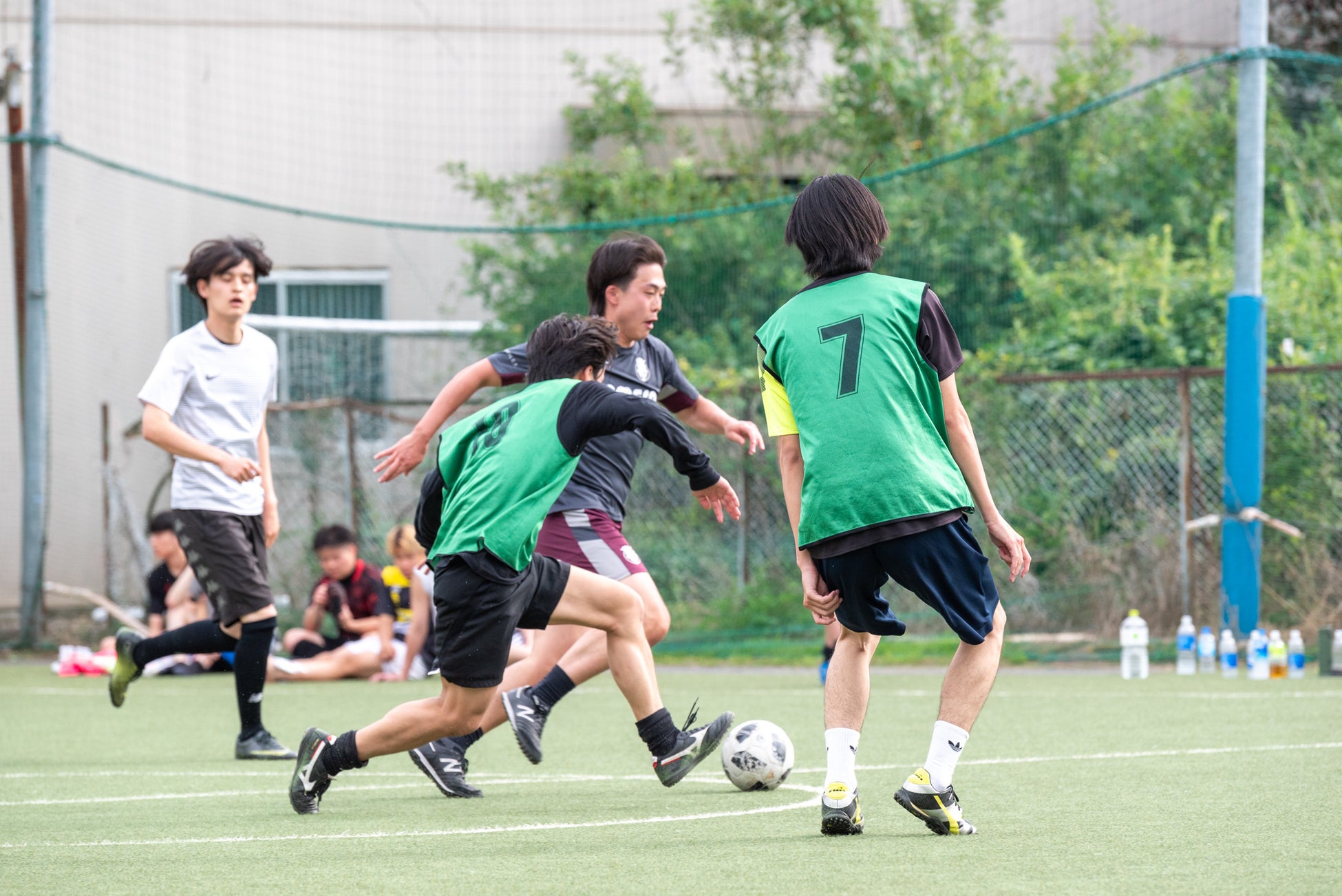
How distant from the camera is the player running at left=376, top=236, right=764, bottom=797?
5543 millimetres

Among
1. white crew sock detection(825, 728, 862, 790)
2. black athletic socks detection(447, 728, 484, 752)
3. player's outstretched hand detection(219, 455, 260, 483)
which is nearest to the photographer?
white crew sock detection(825, 728, 862, 790)

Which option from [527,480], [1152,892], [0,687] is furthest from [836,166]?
[1152,892]

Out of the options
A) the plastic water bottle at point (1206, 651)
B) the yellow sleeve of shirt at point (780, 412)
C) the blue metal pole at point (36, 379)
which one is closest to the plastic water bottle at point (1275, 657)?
the plastic water bottle at point (1206, 651)

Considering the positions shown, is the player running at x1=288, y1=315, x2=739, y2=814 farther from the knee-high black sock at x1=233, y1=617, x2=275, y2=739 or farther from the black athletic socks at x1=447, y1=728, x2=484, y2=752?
the knee-high black sock at x1=233, y1=617, x2=275, y2=739

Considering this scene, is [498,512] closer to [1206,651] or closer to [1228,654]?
[1206,651]

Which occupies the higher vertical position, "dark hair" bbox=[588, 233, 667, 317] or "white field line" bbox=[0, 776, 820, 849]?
"dark hair" bbox=[588, 233, 667, 317]

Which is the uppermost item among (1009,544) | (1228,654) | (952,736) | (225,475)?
(225,475)

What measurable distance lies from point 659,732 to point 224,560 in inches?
87.6

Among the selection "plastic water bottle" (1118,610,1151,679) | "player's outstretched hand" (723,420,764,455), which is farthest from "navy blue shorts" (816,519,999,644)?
"plastic water bottle" (1118,610,1151,679)

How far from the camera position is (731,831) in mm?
4273

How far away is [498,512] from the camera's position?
4.55 metres

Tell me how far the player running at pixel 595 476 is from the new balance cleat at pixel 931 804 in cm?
165

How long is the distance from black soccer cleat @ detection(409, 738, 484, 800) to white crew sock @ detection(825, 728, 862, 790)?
1.50 meters

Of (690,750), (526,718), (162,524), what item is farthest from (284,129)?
(690,750)
